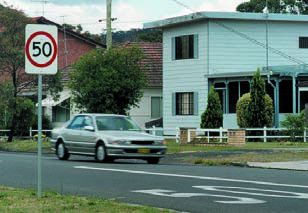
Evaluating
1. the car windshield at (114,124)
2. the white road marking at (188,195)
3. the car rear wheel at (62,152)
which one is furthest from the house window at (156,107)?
the white road marking at (188,195)

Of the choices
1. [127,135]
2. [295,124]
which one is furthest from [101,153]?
[295,124]

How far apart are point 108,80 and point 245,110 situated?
708cm

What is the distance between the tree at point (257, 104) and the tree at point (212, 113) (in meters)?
1.82

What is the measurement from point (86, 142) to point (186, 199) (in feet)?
40.0

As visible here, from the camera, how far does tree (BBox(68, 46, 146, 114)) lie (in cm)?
3831

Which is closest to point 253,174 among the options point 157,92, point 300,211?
point 300,211

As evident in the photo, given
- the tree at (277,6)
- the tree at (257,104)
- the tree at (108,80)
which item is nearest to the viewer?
the tree at (108,80)

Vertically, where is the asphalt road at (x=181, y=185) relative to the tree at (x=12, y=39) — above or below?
below

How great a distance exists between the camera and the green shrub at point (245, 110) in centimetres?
3922

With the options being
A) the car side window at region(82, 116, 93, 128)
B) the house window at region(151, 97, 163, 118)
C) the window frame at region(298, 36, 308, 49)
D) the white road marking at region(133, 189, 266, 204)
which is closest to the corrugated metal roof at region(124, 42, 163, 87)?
the house window at region(151, 97, 163, 118)

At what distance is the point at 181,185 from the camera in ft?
50.7

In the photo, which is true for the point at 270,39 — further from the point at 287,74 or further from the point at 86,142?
the point at 86,142

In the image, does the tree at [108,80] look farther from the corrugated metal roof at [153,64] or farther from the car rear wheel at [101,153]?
the car rear wheel at [101,153]

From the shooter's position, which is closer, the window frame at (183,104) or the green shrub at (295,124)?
the green shrub at (295,124)
